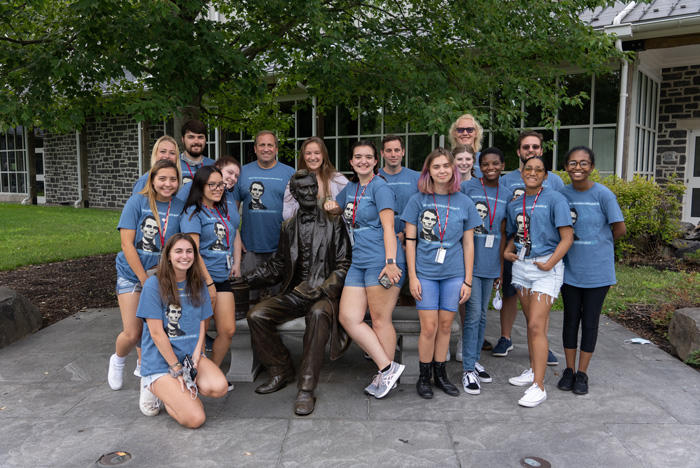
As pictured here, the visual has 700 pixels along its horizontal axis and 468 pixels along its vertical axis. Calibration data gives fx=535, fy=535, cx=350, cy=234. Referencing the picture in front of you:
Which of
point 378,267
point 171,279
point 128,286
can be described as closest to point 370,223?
point 378,267

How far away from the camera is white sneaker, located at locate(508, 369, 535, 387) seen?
13.0 feet

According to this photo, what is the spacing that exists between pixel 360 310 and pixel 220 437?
1.22m

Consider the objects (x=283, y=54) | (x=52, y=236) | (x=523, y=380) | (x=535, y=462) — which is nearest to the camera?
(x=535, y=462)

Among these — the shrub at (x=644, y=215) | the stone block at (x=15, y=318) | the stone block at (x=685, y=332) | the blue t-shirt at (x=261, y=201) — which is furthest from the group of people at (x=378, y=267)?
the shrub at (x=644, y=215)

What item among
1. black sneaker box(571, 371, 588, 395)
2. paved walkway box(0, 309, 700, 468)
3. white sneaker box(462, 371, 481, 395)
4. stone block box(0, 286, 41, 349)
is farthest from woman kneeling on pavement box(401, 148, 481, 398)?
stone block box(0, 286, 41, 349)

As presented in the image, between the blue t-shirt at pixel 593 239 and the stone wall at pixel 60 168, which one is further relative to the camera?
the stone wall at pixel 60 168

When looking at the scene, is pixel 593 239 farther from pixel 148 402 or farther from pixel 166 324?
pixel 148 402

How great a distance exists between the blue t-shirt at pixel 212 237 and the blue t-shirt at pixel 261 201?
0.73m

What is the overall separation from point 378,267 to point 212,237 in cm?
119

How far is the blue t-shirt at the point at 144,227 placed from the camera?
3.59 meters

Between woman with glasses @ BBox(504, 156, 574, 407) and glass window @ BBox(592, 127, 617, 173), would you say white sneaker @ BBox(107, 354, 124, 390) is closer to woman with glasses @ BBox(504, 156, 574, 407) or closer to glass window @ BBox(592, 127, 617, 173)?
woman with glasses @ BBox(504, 156, 574, 407)

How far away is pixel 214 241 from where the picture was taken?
3797 mm

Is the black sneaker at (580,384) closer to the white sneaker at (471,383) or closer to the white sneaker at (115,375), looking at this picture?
the white sneaker at (471,383)

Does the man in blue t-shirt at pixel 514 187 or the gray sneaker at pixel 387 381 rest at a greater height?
the man in blue t-shirt at pixel 514 187
